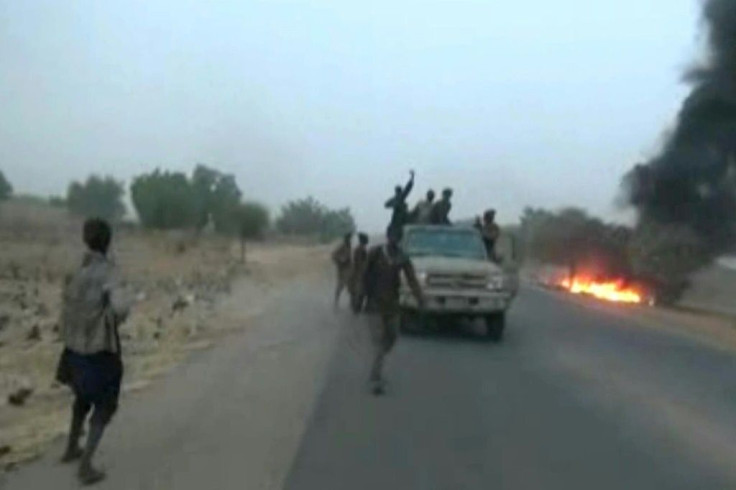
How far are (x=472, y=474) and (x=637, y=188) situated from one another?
140ft

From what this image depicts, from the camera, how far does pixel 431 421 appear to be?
11648 millimetres

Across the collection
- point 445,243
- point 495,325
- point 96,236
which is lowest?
point 495,325

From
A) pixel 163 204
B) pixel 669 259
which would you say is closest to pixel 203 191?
pixel 163 204

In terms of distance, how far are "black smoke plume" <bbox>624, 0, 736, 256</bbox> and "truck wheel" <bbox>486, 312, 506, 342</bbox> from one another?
29161 mm

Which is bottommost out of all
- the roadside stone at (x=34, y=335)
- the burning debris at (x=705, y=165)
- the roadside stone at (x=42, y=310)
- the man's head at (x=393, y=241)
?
the roadside stone at (x=42, y=310)

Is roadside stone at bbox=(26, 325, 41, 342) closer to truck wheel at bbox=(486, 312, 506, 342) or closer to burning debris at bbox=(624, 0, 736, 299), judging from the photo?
truck wheel at bbox=(486, 312, 506, 342)

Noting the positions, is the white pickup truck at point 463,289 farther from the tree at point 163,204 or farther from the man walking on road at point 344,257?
the tree at point 163,204

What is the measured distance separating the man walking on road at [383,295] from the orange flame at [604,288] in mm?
32620

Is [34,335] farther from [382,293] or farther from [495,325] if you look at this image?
[382,293]

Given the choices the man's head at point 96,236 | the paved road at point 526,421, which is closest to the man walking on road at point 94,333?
the man's head at point 96,236

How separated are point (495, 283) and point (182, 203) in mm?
83001

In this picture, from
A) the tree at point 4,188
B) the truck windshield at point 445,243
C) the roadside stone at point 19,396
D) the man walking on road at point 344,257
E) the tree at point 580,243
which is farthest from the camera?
the tree at point 4,188

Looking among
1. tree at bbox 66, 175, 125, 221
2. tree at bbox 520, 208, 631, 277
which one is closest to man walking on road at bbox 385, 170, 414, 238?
tree at bbox 520, 208, 631, 277

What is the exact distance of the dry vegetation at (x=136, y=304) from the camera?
14195 millimetres
